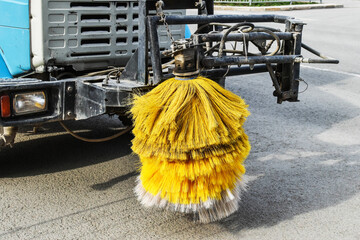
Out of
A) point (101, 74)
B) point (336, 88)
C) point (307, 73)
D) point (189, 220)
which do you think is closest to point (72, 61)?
point (101, 74)

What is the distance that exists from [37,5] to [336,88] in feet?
17.6

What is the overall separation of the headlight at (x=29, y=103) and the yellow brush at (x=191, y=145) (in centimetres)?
104

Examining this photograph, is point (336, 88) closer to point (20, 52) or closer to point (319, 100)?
point (319, 100)

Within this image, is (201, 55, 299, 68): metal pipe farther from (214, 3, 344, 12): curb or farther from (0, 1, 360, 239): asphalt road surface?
(214, 3, 344, 12): curb

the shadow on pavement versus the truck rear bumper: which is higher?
the truck rear bumper

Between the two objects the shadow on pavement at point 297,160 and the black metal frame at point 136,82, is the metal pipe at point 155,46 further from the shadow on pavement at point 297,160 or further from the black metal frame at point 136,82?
the shadow on pavement at point 297,160

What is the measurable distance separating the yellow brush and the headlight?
1041 mm

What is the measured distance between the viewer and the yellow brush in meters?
3.29

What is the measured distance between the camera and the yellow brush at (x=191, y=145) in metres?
3.29

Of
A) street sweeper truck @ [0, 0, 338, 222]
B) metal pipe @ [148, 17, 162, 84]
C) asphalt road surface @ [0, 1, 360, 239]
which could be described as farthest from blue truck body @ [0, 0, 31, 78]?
metal pipe @ [148, 17, 162, 84]

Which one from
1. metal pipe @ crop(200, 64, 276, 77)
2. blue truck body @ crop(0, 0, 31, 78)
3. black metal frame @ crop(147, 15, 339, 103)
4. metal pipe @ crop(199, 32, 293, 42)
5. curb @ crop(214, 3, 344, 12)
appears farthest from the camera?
curb @ crop(214, 3, 344, 12)

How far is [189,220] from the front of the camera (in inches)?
153

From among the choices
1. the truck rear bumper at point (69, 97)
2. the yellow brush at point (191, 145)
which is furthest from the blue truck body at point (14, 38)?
the yellow brush at point (191, 145)

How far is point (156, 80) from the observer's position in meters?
3.87
